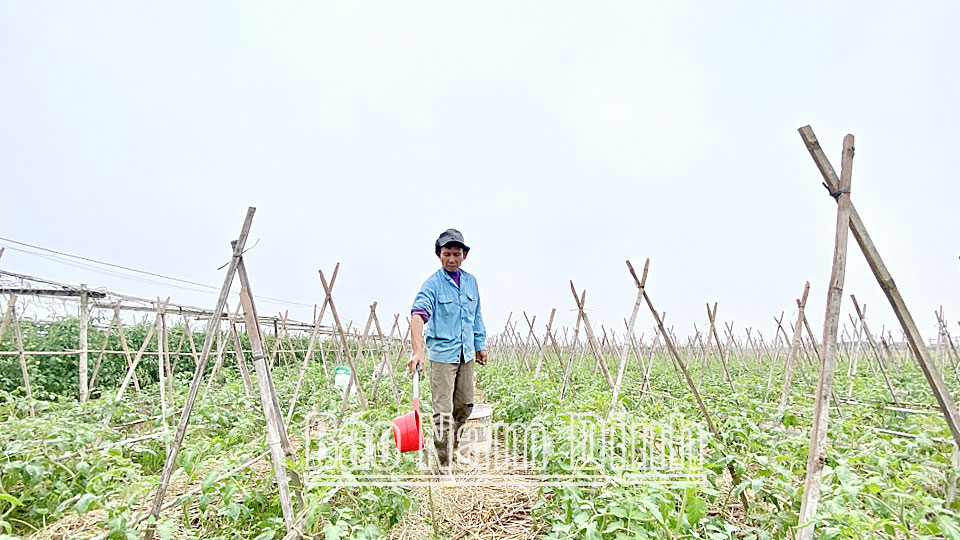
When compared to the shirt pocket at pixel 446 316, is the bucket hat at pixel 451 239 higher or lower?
higher

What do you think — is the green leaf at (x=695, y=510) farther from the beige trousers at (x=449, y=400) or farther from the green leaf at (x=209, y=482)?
the green leaf at (x=209, y=482)

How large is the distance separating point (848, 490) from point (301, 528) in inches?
101

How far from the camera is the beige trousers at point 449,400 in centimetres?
396

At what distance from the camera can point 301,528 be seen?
2520 millimetres

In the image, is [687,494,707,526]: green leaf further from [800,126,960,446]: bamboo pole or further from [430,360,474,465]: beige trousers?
[430,360,474,465]: beige trousers

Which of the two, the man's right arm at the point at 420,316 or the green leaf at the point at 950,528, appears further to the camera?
the man's right arm at the point at 420,316

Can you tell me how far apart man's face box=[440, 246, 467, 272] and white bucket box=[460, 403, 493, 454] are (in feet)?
5.08

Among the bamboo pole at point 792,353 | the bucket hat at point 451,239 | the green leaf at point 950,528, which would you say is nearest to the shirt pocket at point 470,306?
the bucket hat at point 451,239

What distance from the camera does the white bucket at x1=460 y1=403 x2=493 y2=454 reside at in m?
4.62

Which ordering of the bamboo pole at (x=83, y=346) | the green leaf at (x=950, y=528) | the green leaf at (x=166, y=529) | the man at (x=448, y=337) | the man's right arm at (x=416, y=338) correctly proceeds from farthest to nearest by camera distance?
the bamboo pole at (x=83, y=346) → the man at (x=448, y=337) → the man's right arm at (x=416, y=338) → the green leaf at (x=166, y=529) → the green leaf at (x=950, y=528)

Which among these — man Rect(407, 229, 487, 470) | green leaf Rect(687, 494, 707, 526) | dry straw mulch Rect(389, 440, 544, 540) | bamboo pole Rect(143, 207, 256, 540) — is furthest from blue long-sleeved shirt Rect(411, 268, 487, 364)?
green leaf Rect(687, 494, 707, 526)

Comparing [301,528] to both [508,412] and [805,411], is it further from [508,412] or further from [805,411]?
[805,411]

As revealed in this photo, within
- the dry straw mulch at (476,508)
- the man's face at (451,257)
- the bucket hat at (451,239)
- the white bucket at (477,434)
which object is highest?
the bucket hat at (451,239)

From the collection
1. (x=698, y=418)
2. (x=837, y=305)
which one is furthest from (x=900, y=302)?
(x=698, y=418)
